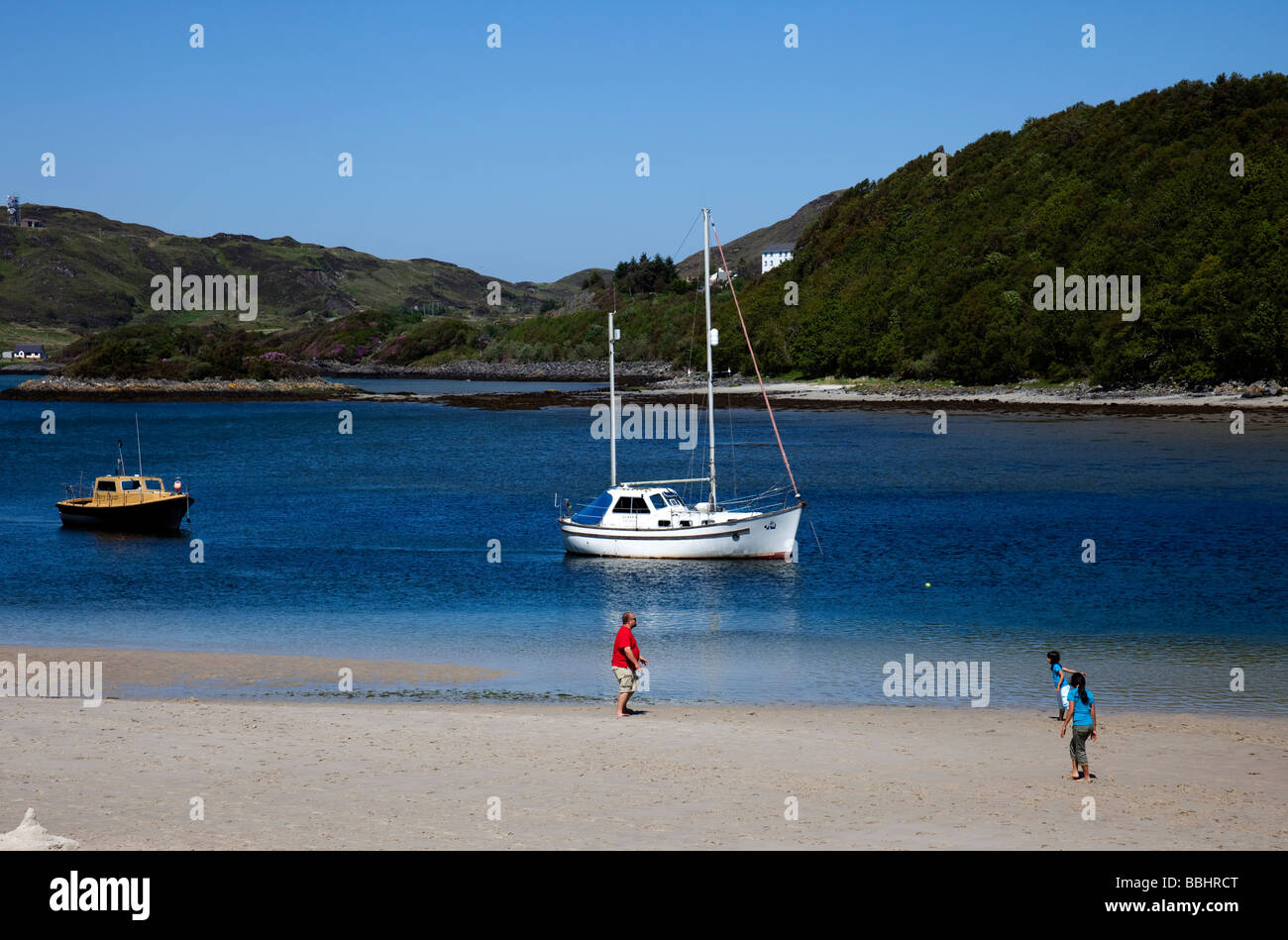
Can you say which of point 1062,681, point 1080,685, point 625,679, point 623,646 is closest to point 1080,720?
point 1080,685

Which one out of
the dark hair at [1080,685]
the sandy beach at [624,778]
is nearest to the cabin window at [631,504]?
the sandy beach at [624,778]

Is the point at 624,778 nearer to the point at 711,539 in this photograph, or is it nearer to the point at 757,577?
the point at 757,577

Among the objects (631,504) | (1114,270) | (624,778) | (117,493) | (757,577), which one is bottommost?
(624,778)

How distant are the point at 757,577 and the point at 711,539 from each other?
285cm

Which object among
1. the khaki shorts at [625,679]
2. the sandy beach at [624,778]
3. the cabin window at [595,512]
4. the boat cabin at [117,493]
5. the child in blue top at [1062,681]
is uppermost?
the boat cabin at [117,493]

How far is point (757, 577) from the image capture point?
42969 millimetres

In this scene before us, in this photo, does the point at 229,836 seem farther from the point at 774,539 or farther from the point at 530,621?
the point at 774,539

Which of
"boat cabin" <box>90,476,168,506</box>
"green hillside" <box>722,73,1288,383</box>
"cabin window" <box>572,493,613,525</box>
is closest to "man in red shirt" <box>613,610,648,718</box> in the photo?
"cabin window" <box>572,493,613,525</box>

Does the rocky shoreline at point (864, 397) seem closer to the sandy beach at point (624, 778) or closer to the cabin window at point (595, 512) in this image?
the cabin window at point (595, 512)

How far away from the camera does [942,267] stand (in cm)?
18612

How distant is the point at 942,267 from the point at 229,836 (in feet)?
594

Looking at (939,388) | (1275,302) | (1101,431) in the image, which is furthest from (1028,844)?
(939,388)

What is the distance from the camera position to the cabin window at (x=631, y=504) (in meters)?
46.3

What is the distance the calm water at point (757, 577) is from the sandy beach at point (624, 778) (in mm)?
3803
